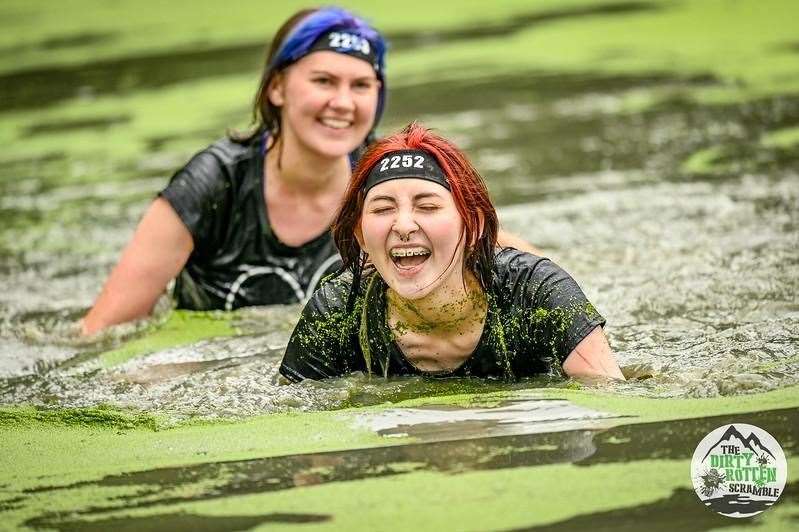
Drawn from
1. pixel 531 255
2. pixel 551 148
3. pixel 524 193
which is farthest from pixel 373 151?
pixel 551 148

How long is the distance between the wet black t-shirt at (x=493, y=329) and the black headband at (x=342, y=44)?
57.3 inches

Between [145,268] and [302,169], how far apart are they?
0.75 metres

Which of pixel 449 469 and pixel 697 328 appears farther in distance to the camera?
pixel 697 328

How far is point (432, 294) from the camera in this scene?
4074 mm

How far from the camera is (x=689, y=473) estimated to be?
11.1 feet

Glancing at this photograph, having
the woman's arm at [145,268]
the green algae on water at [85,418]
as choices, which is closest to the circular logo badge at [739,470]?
the green algae on water at [85,418]

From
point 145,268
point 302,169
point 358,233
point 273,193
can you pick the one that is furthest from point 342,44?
point 358,233

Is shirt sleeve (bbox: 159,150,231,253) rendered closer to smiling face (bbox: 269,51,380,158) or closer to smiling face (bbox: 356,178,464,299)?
smiling face (bbox: 269,51,380,158)

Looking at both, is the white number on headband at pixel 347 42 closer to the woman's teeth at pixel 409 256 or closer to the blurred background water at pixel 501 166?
the blurred background water at pixel 501 166

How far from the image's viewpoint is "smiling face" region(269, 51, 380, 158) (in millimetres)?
5426

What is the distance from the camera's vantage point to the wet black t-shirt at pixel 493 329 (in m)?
4.03

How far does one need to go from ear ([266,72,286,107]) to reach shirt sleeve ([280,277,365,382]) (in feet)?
4.90

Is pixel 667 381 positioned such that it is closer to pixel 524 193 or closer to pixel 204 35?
pixel 524 193

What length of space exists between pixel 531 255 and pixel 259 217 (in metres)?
1.71
